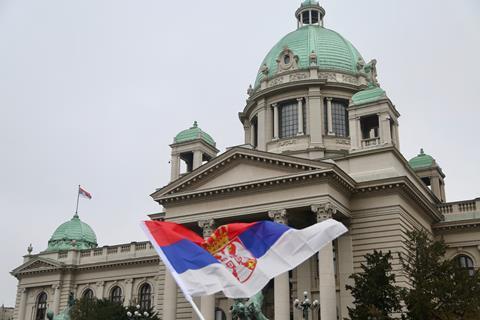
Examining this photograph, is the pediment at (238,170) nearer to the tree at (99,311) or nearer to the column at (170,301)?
the column at (170,301)

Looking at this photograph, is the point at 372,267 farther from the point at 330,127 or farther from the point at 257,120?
the point at 257,120

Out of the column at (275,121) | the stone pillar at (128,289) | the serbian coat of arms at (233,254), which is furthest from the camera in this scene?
the stone pillar at (128,289)

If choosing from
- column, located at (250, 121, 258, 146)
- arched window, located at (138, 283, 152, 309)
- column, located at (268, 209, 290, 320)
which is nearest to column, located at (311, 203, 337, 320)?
column, located at (268, 209, 290, 320)

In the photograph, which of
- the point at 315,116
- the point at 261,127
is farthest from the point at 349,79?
the point at 261,127

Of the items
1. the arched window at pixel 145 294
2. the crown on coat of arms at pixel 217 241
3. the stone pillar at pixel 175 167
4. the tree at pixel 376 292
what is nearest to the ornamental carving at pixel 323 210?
the tree at pixel 376 292

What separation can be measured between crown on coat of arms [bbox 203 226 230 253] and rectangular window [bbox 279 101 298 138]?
34.4 metres

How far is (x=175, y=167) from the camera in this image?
48406mm

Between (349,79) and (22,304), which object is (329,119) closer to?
(349,79)

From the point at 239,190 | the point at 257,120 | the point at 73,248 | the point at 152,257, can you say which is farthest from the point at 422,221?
the point at 73,248

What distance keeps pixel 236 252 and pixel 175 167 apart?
33.5m

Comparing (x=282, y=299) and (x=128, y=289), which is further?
(x=128, y=289)

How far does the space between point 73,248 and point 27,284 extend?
5.86 m

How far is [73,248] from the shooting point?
200ft

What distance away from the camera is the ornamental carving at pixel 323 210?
115ft
